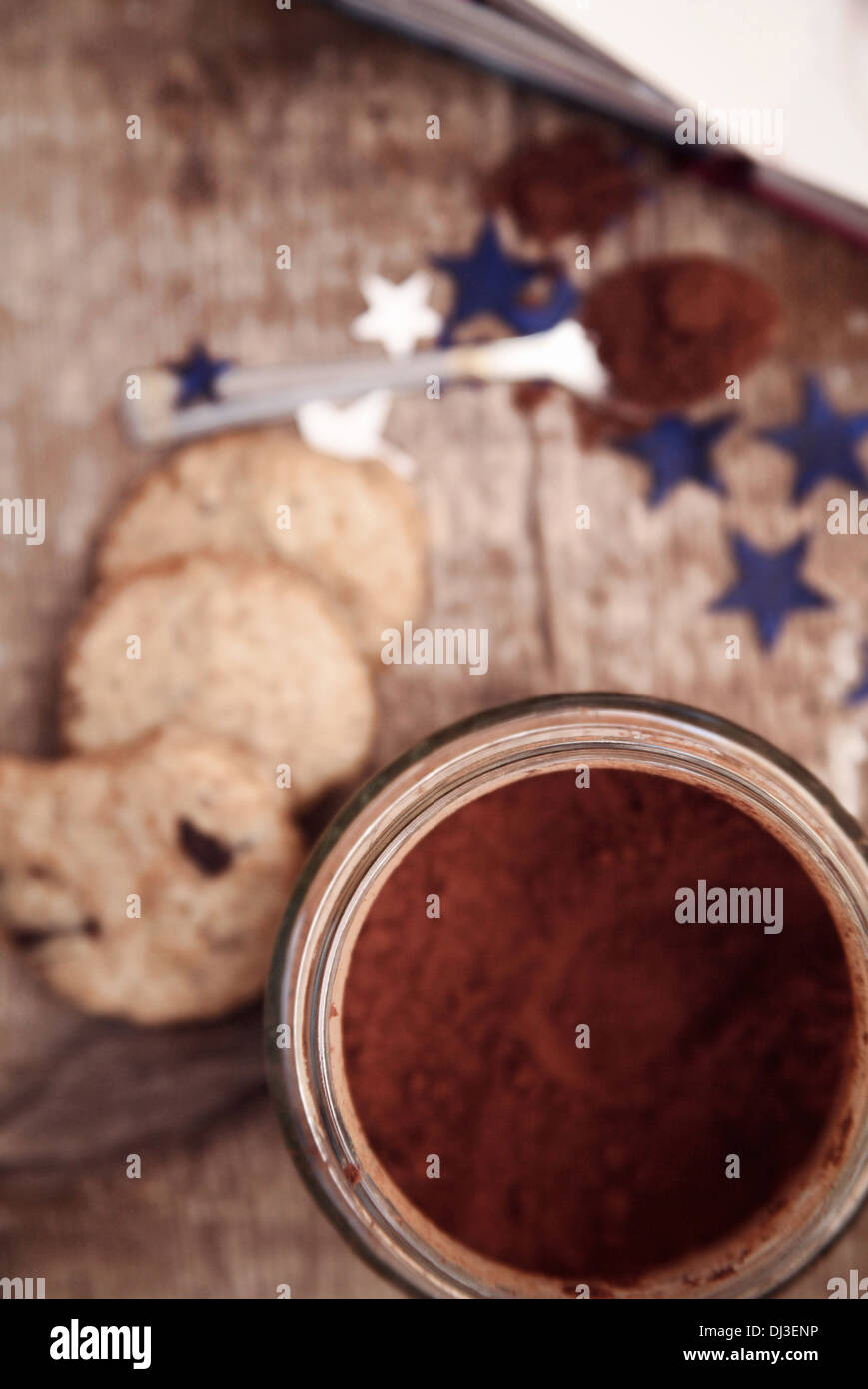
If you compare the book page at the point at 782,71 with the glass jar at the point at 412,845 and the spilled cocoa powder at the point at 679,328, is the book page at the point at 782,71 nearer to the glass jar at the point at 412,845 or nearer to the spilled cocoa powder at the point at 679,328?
the spilled cocoa powder at the point at 679,328

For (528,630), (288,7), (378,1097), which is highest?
(288,7)

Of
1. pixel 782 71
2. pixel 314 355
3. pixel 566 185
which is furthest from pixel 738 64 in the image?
pixel 314 355

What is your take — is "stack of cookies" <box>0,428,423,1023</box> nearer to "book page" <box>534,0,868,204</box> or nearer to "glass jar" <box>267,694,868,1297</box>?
"glass jar" <box>267,694,868,1297</box>

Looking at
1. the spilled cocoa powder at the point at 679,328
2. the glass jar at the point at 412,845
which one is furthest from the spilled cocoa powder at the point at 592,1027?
the spilled cocoa powder at the point at 679,328

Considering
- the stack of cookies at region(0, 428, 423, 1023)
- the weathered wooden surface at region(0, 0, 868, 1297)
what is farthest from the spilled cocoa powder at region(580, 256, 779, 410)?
the stack of cookies at region(0, 428, 423, 1023)

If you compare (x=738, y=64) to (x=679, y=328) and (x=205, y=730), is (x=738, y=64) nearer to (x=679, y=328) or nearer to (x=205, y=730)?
(x=679, y=328)
